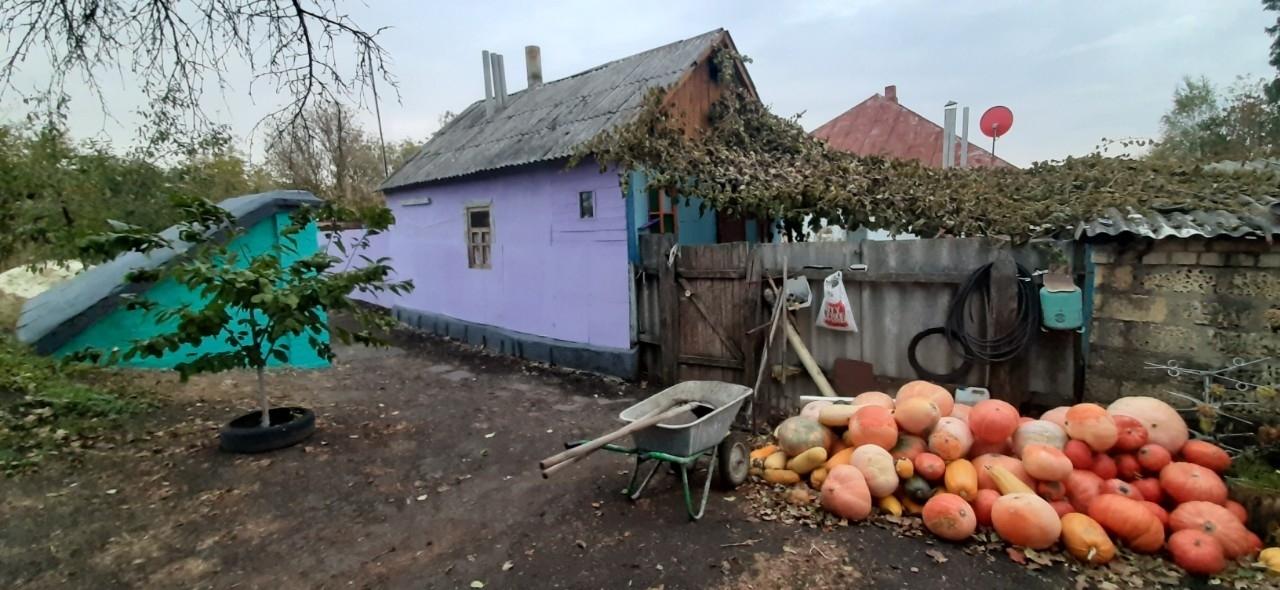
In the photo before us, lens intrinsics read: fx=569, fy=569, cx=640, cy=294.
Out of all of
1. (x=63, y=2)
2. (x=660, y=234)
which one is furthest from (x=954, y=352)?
(x=63, y=2)

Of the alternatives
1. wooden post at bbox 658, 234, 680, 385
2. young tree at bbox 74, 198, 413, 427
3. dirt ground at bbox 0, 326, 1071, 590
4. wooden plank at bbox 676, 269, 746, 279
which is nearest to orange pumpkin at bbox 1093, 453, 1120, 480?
dirt ground at bbox 0, 326, 1071, 590

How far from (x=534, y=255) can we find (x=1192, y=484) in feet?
25.4

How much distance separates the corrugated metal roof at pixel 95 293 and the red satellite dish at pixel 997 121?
36.5 feet

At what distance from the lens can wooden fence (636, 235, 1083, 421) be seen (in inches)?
186

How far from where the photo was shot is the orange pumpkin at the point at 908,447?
156 inches

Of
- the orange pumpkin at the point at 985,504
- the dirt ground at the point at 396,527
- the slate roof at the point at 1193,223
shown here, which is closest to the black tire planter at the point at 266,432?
the dirt ground at the point at 396,527

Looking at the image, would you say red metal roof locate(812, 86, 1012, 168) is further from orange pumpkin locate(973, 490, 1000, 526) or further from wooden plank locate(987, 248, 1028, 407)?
orange pumpkin locate(973, 490, 1000, 526)

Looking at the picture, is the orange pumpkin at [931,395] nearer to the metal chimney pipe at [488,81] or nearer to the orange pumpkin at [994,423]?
the orange pumpkin at [994,423]

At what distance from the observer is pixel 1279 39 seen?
898 inches

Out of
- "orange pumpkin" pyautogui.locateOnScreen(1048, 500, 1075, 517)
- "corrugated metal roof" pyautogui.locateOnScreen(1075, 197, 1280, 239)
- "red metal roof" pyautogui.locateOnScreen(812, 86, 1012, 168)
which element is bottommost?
"orange pumpkin" pyautogui.locateOnScreen(1048, 500, 1075, 517)

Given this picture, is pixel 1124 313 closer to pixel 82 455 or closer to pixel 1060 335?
pixel 1060 335

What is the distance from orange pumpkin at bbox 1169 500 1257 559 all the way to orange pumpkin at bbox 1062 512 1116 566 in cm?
40

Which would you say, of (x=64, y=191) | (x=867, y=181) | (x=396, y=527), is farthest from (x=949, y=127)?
(x=64, y=191)

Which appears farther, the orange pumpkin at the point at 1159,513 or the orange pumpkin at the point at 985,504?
the orange pumpkin at the point at 985,504
